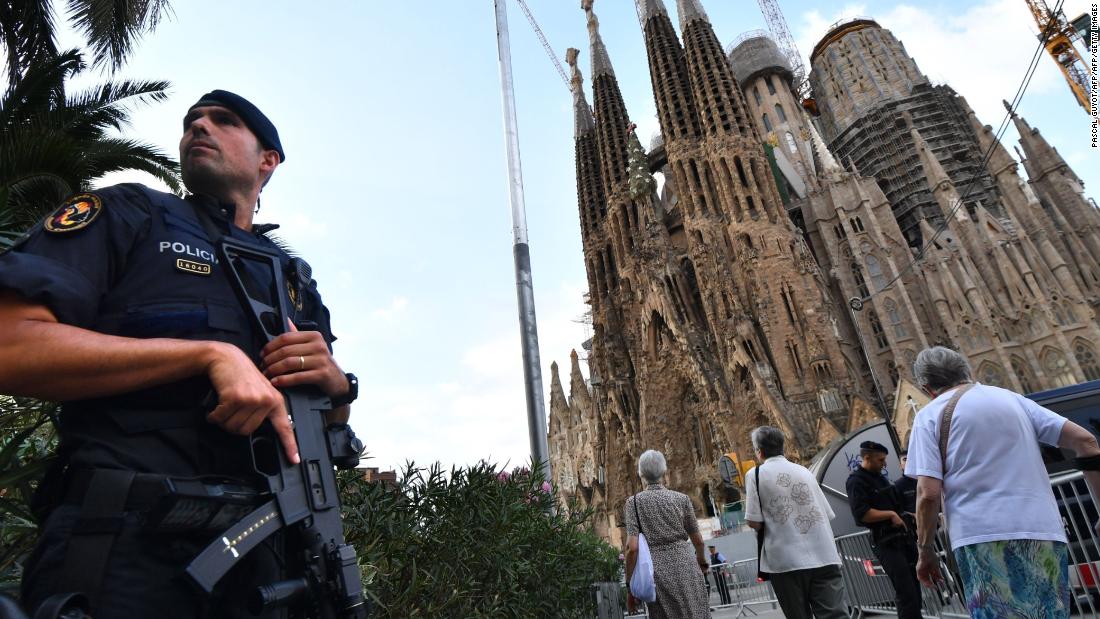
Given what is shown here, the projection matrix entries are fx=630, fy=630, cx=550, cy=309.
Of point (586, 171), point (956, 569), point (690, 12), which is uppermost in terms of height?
point (690, 12)

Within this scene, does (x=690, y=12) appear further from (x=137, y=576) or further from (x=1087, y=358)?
(x=137, y=576)

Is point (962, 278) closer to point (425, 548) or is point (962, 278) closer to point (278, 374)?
point (425, 548)

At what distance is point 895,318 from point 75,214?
32287 mm

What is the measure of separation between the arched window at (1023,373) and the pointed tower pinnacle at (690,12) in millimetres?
25350

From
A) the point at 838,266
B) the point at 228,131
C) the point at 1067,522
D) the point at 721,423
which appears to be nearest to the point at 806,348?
the point at 721,423

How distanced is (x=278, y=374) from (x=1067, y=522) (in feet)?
21.9

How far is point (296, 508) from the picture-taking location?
4.29ft

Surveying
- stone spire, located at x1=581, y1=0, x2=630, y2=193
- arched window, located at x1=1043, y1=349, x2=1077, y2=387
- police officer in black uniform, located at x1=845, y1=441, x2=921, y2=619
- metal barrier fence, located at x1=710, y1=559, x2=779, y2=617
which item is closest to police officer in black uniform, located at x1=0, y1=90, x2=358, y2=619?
police officer in black uniform, located at x1=845, y1=441, x2=921, y2=619

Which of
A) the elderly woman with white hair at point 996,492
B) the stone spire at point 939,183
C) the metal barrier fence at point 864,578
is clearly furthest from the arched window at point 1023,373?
the elderly woman with white hair at point 996,492

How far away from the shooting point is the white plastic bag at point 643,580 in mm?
4520

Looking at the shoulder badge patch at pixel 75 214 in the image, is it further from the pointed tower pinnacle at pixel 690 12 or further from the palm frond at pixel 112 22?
the pointed tower pinnacle at pixel 690 12

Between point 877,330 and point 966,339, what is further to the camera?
point 877,330

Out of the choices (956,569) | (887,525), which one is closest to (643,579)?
(887,525)

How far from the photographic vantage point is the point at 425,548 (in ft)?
14.3
